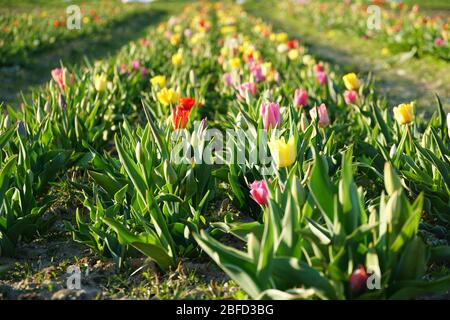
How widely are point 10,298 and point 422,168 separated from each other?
2.14 metres

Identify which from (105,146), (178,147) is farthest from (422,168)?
(105,146)

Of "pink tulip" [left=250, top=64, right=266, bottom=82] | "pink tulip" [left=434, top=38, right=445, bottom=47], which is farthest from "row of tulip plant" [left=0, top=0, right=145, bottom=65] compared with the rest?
"pink tulip" [left=434, top=38, right=445, bottom=47]

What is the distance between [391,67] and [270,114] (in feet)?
19.5

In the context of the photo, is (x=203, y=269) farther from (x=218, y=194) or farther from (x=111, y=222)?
(x=218, y=194)

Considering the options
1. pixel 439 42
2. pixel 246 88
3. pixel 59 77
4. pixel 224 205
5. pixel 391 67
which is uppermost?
pixel 59 77

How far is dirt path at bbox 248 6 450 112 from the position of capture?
6383 mm

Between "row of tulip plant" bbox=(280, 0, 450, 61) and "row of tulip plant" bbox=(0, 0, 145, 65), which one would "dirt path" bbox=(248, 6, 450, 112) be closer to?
"row of tulip plant" bbox=(280, 0, 450, 61)

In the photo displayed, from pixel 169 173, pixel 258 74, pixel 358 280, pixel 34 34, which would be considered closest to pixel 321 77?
pixel 258 74

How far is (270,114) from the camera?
287 centimetres

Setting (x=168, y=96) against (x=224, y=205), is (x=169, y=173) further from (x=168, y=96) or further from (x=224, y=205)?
(x=168, y=96)

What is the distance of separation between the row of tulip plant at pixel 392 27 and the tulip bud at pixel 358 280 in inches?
250

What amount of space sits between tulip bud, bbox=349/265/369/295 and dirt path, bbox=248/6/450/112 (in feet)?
13.6

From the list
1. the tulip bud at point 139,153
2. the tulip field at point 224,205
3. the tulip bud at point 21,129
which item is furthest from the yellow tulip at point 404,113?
the tulip bud at point 21,129

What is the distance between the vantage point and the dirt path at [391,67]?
20.9ft
